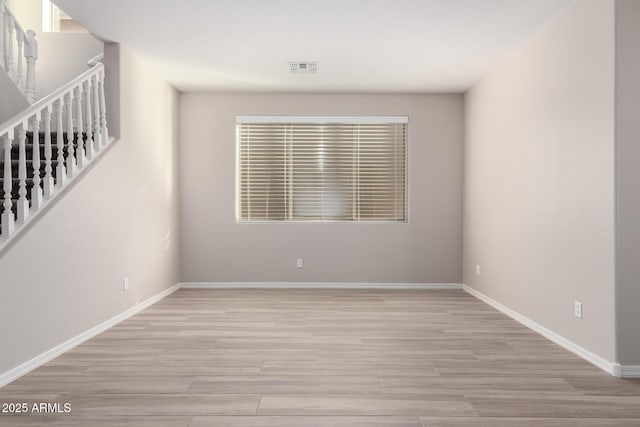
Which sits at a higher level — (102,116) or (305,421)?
(102,116)

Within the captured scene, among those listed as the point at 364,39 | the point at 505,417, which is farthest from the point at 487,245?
the point at 505,417

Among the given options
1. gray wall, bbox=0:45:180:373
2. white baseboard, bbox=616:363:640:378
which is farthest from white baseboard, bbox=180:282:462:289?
white baseboard, bbox=616:363:640:378

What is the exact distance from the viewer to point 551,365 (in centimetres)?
322

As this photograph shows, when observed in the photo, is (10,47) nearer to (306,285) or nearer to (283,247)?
(283,247)

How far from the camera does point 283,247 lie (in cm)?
643

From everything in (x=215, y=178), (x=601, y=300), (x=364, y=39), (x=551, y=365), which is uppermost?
(x=364, y=39)

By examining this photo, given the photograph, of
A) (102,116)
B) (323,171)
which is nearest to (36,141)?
(102,116)

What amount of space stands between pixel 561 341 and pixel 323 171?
12.4ft

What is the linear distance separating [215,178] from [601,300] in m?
4.83

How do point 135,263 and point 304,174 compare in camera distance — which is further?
point 304,174

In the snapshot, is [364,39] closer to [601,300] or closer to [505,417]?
[601,300]

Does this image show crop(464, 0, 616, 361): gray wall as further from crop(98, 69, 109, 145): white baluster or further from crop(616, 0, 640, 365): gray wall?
crop(98, 69, 109, 145): white baluster

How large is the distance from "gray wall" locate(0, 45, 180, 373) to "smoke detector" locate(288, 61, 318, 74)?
1.65 metres

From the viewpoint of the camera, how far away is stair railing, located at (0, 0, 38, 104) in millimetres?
4504
